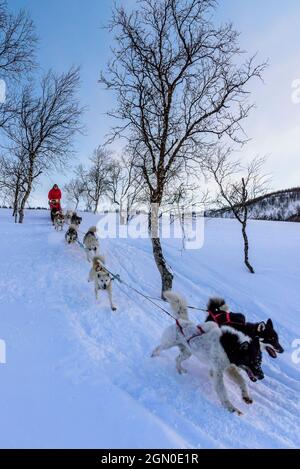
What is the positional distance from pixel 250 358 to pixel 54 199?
53.8 ft

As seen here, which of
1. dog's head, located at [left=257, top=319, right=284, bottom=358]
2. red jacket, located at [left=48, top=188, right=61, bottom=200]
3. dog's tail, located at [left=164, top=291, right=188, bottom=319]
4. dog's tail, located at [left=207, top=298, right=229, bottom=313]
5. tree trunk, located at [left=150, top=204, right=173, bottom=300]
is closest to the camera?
dog's head, located at [left=257, top=319, right=284, bottom=358]

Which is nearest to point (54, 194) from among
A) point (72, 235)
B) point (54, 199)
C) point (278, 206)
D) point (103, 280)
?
point (54, 199)

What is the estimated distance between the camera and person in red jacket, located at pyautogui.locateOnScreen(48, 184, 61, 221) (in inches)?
733

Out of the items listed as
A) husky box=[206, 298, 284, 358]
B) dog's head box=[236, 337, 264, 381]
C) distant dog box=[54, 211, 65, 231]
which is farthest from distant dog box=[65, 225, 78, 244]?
dog's head box=[236, 337, 264, 381]

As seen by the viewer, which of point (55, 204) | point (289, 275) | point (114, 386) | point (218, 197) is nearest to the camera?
point (114, 386)

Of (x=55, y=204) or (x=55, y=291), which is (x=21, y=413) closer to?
(x=55, y=291)

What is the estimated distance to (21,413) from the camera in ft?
12.7

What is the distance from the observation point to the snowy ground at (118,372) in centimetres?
376

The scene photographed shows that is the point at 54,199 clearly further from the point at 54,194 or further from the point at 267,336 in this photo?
the point at 267,336

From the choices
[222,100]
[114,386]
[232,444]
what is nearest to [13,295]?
[114,386]

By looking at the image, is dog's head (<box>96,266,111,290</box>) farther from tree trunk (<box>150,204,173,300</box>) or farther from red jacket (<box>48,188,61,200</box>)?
red jacket (<box>48,188,61,200</box>)

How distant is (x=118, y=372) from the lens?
492cm

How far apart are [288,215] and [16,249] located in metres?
31.2

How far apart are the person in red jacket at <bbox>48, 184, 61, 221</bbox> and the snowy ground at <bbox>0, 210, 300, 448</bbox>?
7.88 m
